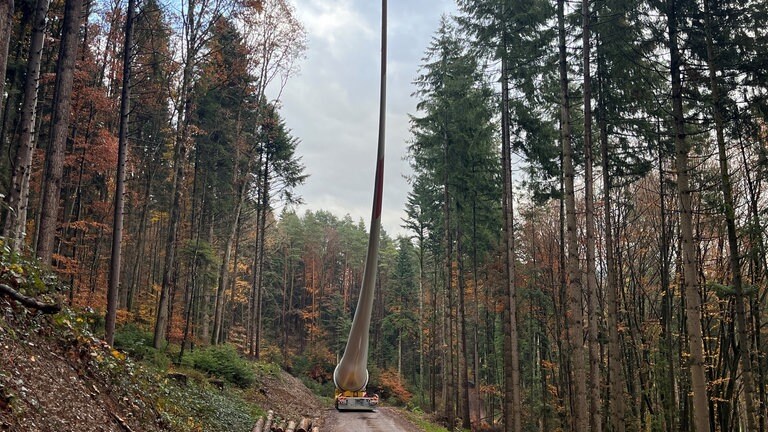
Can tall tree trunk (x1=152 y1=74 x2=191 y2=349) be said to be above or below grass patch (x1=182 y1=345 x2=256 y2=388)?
above

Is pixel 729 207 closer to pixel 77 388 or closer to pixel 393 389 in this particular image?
pixel 77 388

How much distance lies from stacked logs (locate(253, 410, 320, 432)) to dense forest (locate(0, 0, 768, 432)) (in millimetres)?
3753

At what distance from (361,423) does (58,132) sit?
12.3 m

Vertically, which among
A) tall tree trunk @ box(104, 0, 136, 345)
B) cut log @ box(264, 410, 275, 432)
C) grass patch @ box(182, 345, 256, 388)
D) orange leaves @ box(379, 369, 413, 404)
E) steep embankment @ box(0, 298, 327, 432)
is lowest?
orange leaves @ box(379, 369, 413, 404)

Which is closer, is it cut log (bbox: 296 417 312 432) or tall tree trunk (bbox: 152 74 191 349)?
cut log (bbox: 296 417 312 432)

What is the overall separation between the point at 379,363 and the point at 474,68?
1331 inches

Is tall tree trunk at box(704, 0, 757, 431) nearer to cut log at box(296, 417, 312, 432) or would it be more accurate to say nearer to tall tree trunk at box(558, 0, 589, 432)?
tall tree trunk at box(558, 0, 589, 432)

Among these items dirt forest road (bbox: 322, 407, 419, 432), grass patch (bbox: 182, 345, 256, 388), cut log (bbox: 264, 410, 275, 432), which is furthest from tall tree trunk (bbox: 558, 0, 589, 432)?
grass patch (bbox: 182, 345, 256, 388)

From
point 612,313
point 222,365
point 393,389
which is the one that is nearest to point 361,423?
point 222,365

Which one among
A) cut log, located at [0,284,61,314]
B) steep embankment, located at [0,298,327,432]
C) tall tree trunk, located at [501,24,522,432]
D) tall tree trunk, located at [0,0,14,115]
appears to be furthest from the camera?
tall tree trunk, located at [501,24,522,432]

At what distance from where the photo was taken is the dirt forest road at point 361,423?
48.7 ft

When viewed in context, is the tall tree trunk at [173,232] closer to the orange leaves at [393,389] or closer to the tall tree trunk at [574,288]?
the tall tree trunk at [574,288]

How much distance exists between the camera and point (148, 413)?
24.8 ft

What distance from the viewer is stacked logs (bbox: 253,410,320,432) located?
1231cm
